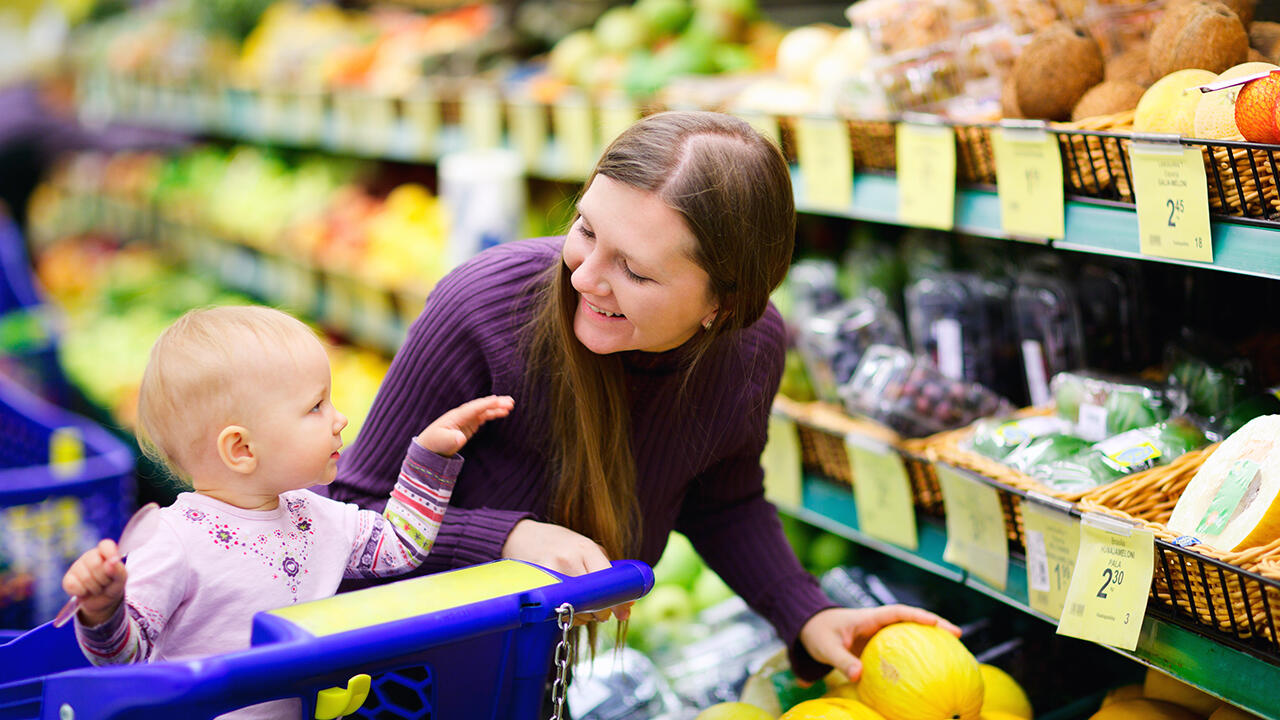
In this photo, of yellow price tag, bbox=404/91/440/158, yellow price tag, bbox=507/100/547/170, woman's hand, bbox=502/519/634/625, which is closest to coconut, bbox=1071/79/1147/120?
woman's hand, bbox=502/519/634/625

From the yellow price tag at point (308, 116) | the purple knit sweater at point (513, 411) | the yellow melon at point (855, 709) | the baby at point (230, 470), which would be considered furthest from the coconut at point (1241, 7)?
the yellow price tag at point (308, 116)

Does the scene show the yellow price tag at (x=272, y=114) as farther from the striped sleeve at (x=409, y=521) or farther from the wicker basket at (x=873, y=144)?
the striped sleeve at (x=409, y=521)

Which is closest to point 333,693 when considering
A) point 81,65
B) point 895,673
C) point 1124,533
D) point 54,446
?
point 895,673

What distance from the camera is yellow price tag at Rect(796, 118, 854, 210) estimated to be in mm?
1761

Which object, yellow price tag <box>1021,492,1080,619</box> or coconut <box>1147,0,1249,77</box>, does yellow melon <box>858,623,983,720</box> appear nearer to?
yellow price tag <box>1021,492,1080,619</box>

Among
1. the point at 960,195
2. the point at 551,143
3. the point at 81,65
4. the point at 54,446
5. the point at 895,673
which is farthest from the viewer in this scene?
the point at 81,65

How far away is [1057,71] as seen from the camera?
1470mm

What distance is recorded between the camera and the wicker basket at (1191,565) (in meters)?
1.05

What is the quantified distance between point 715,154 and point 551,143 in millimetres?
1676

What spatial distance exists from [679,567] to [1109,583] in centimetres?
115

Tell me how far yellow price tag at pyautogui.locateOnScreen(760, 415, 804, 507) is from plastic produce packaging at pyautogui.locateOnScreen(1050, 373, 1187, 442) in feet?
1.45

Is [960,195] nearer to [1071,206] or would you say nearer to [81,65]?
[1071,206]

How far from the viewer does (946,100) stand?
5.71ft

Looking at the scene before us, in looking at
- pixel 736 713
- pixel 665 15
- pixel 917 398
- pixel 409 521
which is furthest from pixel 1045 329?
pixel 665 15
